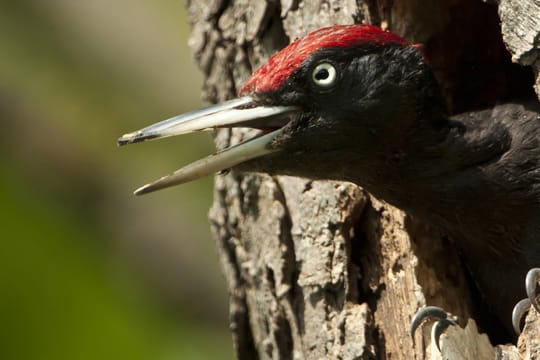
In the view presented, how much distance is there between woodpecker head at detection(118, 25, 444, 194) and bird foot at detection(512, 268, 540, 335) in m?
0.63

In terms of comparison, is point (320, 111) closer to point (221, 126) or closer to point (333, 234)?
point (221, 126)

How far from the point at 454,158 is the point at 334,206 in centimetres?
46

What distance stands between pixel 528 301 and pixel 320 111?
0.95m

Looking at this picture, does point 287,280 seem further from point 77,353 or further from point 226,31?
point 77,353

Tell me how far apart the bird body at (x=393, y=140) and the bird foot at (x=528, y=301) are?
6.5 inches

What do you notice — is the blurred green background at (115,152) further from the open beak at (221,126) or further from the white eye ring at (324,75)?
the white eye ring at (324,75)

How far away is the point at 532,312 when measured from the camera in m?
3.88

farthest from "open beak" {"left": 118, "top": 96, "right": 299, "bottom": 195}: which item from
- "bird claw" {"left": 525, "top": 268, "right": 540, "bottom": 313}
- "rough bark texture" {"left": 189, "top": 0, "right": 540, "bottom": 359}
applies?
"bird claw" {"left": 525, "top": 268, "right": 540, "bottom": 313}

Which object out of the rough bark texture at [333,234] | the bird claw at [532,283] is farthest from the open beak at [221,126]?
the bird claw at [532,283]

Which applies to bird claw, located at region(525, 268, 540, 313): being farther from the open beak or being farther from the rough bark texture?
the open beak

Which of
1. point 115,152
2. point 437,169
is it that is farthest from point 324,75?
point 115,152

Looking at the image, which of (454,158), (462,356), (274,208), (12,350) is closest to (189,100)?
(12,350)

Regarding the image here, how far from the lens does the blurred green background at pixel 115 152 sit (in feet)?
22.1

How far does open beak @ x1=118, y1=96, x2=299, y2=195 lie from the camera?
398 cm
